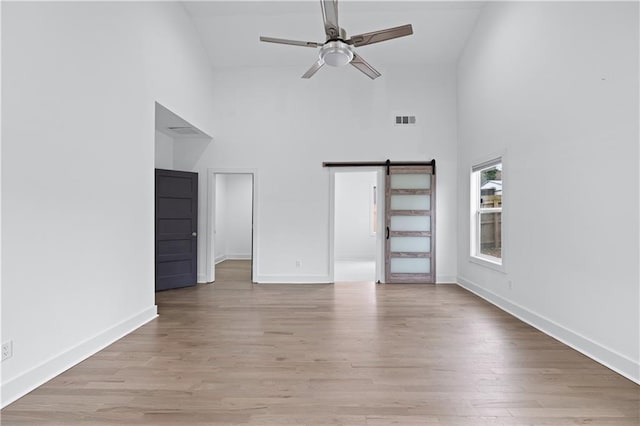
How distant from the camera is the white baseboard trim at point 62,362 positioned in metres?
2.26

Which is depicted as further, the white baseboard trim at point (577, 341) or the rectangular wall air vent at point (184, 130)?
the rectangular wall air vent at point (184, 130)

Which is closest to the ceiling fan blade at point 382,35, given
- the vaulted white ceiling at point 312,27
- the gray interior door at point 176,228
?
the vaulted white ceiling at point 312,27

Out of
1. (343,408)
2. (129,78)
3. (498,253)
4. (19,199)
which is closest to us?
(343,408)

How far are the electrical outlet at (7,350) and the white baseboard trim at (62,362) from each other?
0.53 feet

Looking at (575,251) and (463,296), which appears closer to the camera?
(575,251)

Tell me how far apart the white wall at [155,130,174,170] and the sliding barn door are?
4002 millimetres

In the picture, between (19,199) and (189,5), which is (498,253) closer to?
(19,199)

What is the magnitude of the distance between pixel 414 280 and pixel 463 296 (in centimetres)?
116

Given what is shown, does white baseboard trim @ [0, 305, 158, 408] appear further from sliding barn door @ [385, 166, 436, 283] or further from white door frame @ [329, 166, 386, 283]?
sliding barn door @ [385, 166, 436, 283]

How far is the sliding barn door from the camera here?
6.31m

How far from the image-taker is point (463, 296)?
17.1 feet

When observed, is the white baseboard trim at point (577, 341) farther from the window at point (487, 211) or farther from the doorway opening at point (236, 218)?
the doorway opening at point (236, 218)

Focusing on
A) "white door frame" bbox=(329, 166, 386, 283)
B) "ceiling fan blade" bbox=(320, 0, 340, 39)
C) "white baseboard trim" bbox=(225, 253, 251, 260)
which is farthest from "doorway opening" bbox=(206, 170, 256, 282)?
"ceiling fan blade" bbox=(320, 0, 340, 39)

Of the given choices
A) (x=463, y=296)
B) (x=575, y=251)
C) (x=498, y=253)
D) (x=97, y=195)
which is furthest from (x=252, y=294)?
(x=575, y=251)
